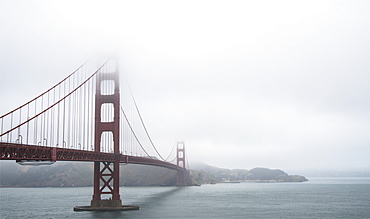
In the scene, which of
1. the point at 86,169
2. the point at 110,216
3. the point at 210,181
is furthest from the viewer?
the point at 210,181

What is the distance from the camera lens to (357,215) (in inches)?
1860

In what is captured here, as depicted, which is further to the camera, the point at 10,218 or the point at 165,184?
the point at 165,184

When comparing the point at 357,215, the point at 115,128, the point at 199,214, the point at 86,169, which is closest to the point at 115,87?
the point at 115,128

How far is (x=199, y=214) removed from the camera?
150 ft

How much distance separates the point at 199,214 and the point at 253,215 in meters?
5.67

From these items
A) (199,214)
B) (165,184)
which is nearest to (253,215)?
(199,214)

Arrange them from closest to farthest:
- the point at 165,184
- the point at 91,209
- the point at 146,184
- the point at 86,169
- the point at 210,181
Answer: the point at 91,209
the point at 165,184
the point at 146,184
the point at 86,169
the point at 210,181

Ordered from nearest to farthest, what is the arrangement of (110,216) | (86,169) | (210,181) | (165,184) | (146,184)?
(110,216)
(165,184)
(146,184)
(86,169)
(210,181)

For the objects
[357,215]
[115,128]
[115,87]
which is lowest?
[357,215]

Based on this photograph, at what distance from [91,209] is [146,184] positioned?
115008 mm

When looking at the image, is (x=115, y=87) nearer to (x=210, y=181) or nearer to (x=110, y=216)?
(x=110, y=216)

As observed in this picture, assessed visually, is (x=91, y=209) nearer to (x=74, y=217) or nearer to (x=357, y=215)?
(x=74, y=217)

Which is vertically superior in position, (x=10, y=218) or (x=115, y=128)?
(x=115, y=128)

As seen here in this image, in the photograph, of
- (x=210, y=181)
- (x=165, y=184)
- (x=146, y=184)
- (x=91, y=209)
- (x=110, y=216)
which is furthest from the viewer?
(x=210, y=181)
